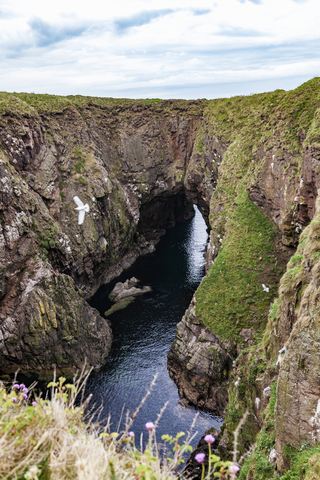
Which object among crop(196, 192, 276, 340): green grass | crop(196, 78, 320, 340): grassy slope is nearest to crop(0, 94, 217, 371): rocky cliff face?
crop(196, 78, 320, 340): grassy slope

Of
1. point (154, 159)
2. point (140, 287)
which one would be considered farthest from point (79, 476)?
point (154, 159)

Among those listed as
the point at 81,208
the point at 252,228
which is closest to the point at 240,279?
the point at 252,228

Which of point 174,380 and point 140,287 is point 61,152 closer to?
point 140,287

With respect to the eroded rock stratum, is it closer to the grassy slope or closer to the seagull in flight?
the grassy slope

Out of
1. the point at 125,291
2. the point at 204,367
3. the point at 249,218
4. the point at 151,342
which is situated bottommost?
the point at 151,342

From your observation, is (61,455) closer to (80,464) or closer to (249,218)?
(80,464)
